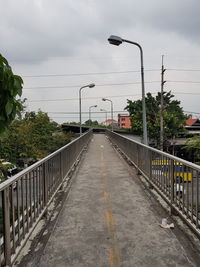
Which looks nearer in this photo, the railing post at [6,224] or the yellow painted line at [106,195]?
the railing post at [6,224]

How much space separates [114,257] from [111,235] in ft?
1.96

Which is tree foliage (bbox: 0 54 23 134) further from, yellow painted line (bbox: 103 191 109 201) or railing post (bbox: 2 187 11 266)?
yellow painted line (bbox: 103 191 109 201)

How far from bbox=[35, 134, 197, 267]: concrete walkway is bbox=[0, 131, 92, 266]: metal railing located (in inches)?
17.1

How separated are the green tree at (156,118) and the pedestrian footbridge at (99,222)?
2748 centimetres

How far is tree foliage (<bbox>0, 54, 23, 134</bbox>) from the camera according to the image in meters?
2.21

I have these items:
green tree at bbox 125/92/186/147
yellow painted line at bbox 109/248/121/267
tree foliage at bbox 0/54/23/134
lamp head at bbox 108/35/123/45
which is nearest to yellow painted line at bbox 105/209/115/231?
yellow painted line at bbox 109/248/121/267

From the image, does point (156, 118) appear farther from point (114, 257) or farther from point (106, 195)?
point (114, 257)

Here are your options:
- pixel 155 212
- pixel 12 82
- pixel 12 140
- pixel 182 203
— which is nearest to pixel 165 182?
pixel 155 212

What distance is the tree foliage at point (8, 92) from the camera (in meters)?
2.21

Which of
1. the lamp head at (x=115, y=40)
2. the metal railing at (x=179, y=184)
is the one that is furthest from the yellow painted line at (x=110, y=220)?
the lamp head at (x=115, y=40)

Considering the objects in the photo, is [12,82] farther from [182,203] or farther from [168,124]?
[168,124]

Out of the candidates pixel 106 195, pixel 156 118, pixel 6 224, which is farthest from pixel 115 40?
pixel 156 118

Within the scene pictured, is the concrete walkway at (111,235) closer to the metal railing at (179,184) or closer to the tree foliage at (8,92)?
the metal railing at (179,184)

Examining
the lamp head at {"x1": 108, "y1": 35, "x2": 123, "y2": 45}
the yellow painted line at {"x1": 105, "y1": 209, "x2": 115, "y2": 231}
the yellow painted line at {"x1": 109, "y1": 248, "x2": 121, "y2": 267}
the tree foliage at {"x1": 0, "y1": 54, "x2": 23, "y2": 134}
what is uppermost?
the lamp head at {"x1": 108, "y1": 35, "x2": 123, "y2": 45}
